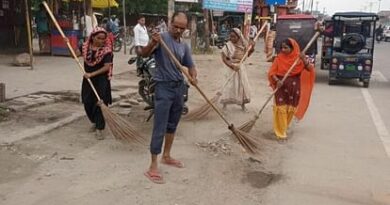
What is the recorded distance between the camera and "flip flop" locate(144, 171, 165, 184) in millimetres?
5014

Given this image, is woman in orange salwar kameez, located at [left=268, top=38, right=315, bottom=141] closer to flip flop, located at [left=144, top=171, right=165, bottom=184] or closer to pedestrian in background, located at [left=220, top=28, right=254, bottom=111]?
pedestrian in background, located at [left=220, top=28, right=254, bottom=111]

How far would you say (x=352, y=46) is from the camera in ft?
44.7

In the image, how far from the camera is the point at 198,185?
500 centimetres

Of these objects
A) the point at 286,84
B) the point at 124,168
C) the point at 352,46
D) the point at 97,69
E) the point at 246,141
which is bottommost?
the point at 124,168

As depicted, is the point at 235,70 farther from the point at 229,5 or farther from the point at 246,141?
the point at 229,5

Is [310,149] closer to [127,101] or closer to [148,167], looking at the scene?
[148,167]

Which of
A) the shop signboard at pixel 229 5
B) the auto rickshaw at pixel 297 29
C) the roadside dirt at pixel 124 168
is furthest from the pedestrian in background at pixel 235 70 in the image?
the shop signboard at pixel 229 5

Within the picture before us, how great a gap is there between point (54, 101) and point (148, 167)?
12.6 feet

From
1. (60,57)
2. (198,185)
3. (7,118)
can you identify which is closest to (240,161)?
(198,185)

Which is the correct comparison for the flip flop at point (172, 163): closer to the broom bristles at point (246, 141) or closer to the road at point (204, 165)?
the road at point (204, 165)

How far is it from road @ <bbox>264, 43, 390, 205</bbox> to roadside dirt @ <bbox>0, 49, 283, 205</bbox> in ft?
0.79

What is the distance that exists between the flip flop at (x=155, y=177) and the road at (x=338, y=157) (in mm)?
1006

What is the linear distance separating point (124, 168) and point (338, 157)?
259cm

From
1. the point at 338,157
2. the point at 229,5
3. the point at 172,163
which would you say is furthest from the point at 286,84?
the point at 229,5
